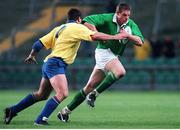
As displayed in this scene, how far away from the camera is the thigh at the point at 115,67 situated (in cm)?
1365

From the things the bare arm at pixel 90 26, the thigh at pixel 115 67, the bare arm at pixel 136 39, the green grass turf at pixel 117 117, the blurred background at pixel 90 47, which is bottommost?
the blurred background at pixel 90 47

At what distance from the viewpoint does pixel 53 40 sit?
42.6 ft

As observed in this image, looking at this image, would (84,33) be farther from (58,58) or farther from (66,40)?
(58,58)

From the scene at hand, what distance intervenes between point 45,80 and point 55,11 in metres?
17.1

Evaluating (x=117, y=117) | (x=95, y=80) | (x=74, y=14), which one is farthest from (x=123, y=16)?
(x=117, y=117)

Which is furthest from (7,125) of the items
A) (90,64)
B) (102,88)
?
(90,64)

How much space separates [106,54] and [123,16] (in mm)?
897

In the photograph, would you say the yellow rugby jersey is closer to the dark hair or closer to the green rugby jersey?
the dark hair

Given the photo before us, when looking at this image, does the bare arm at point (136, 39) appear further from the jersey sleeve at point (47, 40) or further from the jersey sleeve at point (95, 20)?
the jersey sleeve at point (47, 40)

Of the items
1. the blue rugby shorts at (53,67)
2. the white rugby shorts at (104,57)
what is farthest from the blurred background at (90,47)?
the blue rugby shorts at (53,67)

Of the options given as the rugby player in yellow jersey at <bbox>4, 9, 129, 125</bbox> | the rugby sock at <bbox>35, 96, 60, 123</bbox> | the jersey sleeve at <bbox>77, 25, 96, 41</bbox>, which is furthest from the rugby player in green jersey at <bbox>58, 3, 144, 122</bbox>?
the rugby sock at <bbox>35, 96, 60, 123</bbox>

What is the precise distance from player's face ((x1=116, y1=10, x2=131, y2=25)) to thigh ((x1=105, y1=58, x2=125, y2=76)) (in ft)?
2.59

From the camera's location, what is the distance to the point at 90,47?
29.1 metres

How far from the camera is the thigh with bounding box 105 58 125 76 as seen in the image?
→ 1365 cm
